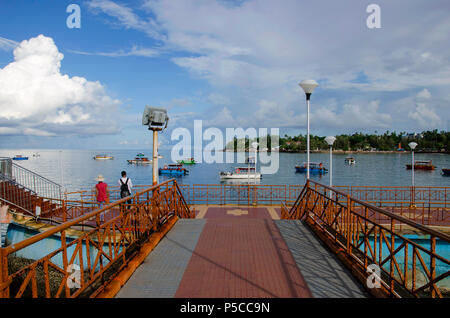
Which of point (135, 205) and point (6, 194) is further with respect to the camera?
point (6, 194)

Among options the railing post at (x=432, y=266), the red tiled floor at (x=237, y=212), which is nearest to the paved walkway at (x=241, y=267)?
the railing post at (x=432, y=266)

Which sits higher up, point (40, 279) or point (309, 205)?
point (309, 205)

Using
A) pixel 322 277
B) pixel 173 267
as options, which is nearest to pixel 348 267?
pixel 322 277

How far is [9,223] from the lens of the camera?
1149 cm

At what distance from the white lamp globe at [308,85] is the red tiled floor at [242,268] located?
3.96m

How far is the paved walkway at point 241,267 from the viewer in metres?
3.82

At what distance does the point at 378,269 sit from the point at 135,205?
3909 millimetres

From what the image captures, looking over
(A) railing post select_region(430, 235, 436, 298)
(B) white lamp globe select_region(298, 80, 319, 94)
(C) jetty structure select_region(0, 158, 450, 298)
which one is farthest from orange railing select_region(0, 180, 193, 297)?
(B) white lamp globe select_region(298, 80, 319, 94)

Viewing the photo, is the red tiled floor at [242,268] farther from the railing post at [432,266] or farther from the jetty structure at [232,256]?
the railing post at [432,266]

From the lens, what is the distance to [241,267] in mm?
4547

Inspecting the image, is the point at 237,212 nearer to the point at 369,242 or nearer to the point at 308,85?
the point at 308,85

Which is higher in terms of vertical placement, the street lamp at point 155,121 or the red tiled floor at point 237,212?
the street lamp at point 155,121

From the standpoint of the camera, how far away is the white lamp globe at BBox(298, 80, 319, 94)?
782 cm
